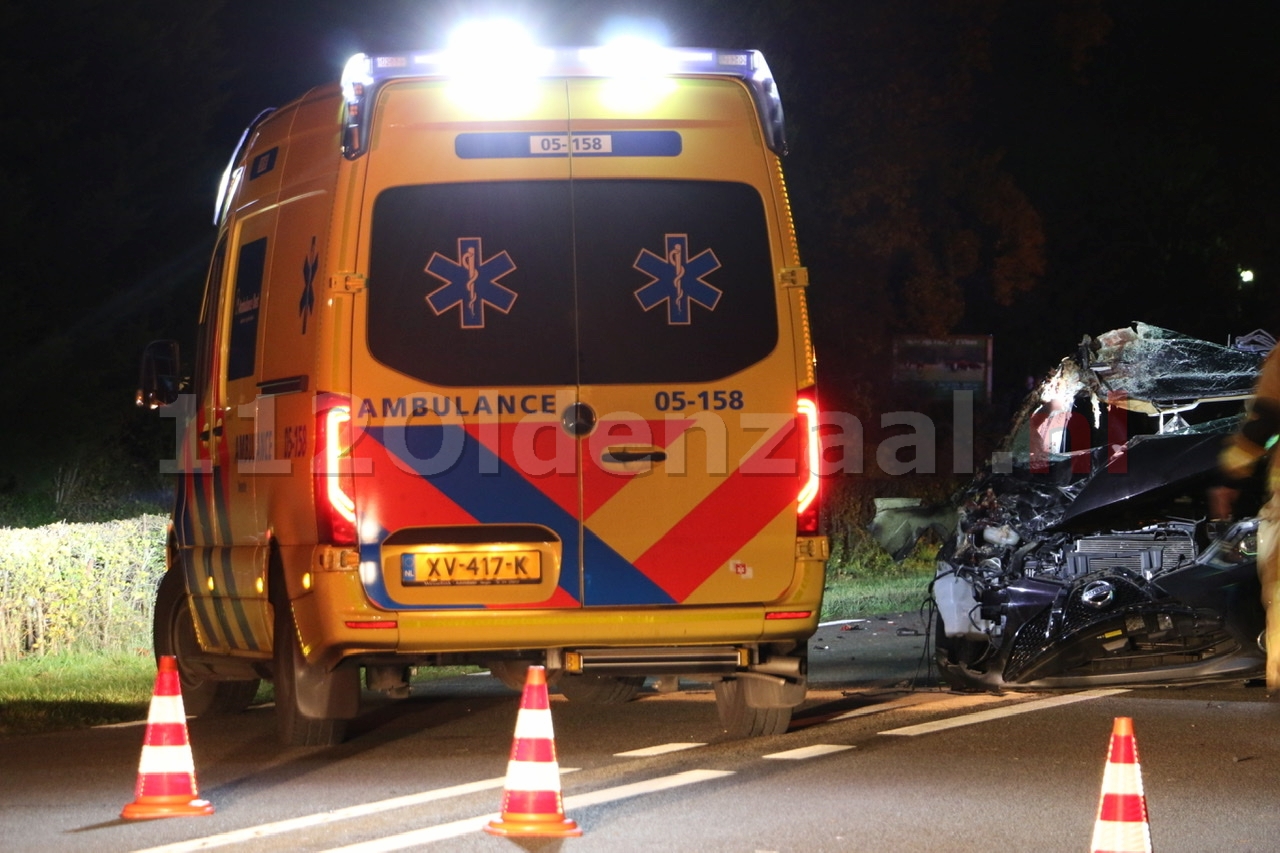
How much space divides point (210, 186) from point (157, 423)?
9.44ft

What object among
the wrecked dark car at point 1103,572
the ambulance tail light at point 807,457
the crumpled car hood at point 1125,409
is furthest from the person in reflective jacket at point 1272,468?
the crumpled car hood at point 1125,409

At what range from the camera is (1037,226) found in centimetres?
4006

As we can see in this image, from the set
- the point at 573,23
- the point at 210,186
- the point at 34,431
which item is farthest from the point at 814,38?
the point at 34,431

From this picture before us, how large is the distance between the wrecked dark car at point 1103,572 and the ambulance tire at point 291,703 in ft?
12.2

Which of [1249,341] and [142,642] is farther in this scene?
[142,642]

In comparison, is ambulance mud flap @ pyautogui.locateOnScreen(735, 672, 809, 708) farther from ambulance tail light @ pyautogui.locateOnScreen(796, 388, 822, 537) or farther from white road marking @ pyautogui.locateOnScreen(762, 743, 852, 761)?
ambulance tail light @ pyautogui.locateOnScreen(796, 388, 822, 537)

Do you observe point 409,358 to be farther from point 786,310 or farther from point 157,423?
point 157,423

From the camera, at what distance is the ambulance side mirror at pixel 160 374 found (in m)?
10.4

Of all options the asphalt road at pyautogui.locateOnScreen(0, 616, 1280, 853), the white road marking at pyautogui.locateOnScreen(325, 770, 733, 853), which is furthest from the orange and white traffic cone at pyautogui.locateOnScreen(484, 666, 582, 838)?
the white road marking at pyautogui.locateOnScreen(325, 770, 733, 853)

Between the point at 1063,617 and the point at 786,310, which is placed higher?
the point at 786,310

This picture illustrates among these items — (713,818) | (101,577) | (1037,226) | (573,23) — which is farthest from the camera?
(1037,226)

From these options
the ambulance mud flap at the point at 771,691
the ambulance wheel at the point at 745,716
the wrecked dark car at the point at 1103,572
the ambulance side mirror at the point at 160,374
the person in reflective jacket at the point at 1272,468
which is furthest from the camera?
the wrecked dark car at the point at 1103,572

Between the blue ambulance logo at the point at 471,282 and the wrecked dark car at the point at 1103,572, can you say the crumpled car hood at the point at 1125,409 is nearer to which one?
the wrecked dark car at the point at 1103,572

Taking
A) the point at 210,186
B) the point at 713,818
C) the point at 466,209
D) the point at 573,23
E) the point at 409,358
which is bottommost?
the point at 713,818
